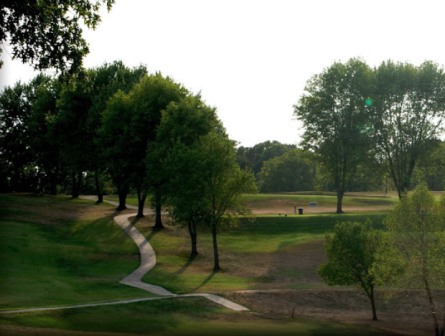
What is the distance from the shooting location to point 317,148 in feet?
191

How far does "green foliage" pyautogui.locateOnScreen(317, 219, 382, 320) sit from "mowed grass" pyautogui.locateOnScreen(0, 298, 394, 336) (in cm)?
322

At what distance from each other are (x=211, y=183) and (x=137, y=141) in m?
13.5

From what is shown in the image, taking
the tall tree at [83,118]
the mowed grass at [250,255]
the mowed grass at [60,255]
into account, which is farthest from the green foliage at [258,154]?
the mowed grass at [60,255]

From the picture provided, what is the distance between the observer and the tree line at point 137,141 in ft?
122

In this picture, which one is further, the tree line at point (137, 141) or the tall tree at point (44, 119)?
the tall tree at point (44, 119)

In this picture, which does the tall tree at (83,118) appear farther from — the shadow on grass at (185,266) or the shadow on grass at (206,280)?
the shadow on grass at (206,280)

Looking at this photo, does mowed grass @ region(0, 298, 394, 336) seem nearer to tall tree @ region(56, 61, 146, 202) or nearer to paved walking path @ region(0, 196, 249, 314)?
paved walking path @ region(0, 196, 249, 314)

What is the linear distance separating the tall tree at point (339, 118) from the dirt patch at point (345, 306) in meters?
29.1

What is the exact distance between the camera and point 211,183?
37219 mm

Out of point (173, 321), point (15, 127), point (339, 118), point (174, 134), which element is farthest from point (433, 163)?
point (15, 127)

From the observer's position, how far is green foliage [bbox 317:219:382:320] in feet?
78.5

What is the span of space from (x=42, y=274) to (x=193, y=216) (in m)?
13.6

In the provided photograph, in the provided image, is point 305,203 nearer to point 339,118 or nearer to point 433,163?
point 339,118

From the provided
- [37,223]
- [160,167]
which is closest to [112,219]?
[37,223]
